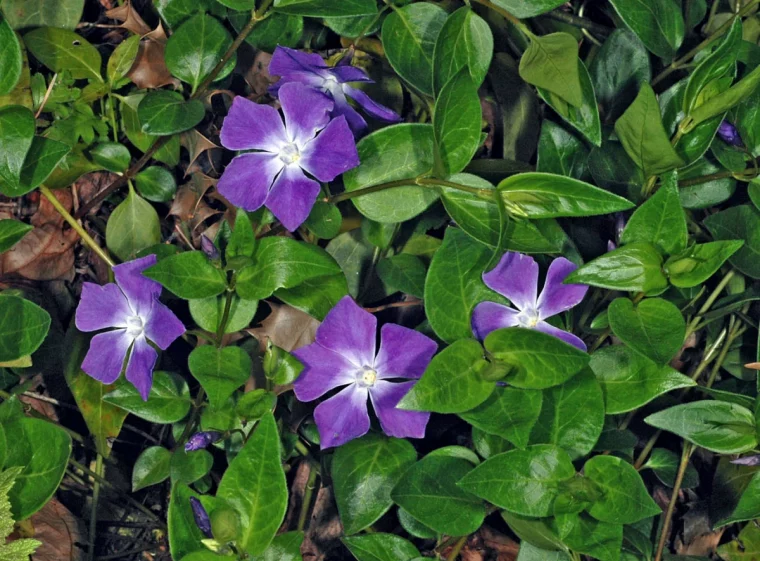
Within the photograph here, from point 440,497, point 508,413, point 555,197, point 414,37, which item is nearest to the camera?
point 555,197

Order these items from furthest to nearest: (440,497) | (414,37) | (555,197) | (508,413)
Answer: (414,37) → (440,497) → (508,413) → (555,197)

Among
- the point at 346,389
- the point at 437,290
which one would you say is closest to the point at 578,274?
the point at 437,290

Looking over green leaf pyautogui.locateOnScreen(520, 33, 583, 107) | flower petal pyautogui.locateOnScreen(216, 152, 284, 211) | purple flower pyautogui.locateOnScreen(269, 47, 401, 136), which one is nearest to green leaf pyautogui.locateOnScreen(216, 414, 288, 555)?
flower petal pyautogui.locateOnScreen(216, 152, 284, 211)

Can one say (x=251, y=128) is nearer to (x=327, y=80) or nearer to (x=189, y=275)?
(x=327, y=80)

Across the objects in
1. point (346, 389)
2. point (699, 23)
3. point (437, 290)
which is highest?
point (699, 23)

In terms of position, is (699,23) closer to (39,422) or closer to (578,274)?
(578,274)

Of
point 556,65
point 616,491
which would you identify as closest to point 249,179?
A: point 556,65
